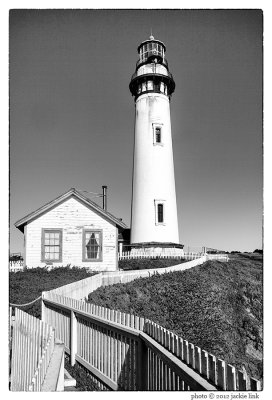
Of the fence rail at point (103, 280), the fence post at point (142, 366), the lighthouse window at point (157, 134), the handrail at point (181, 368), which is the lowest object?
the fence rail at point (103, 280)

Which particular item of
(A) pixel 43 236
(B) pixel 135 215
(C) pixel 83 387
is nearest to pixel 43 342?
(C) pixel 83 387

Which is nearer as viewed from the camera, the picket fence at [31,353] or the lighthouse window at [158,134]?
the picket fence at [31,353]

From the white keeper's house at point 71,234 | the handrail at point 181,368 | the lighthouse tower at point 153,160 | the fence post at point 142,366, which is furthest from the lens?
the lighthouse tower at point 153,160

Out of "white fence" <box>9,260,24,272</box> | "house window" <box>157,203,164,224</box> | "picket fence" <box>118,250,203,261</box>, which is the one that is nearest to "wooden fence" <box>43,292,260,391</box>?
"white fence" <box>9,260,24,272</box>

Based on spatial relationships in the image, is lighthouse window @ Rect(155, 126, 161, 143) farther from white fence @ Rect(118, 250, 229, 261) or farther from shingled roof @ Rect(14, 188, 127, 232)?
shingled roof @ Rect(14, 188, 127, 232)

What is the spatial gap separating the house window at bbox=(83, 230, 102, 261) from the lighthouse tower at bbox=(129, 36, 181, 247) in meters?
6.21

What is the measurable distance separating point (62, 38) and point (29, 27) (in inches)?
37.3

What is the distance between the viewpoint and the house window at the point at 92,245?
1650 centimetres

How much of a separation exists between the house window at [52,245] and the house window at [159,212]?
782cm

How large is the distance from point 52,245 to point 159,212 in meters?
8.33

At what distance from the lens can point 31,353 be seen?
5.02m

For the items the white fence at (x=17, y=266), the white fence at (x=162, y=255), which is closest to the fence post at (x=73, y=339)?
the white fence at (x=17, y=266)

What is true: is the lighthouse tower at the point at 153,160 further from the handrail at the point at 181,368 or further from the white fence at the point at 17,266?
the handrail at the point at 181,368
